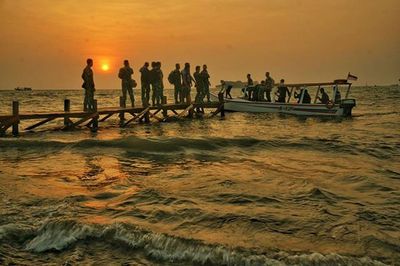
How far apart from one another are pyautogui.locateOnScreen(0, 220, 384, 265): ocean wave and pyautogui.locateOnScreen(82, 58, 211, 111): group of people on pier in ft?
41.1

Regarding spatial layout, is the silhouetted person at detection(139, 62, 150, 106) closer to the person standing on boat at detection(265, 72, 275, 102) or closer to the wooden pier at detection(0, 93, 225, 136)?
the wooden pier at detection(0, 93, 225, 136)

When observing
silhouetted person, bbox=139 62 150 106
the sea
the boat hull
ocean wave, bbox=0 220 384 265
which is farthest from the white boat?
ocean wave, bbox=0 220 384 265

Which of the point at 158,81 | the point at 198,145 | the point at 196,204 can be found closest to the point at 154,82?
the point at 158,81

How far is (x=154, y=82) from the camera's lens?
21547mm

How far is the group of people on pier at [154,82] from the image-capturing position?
60.1ft

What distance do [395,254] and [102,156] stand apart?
9.27 meters

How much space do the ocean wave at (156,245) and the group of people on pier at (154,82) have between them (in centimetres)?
1254

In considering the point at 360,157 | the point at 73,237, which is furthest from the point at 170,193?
the point at 360,157

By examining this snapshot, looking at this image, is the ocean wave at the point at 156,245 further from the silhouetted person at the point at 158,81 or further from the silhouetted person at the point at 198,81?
the silhouetted person at the point at 198,81

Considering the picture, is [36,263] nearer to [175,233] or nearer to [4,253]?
[4,253]

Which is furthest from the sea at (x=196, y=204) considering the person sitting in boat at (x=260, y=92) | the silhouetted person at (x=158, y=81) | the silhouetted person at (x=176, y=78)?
the person sitting in boat at (x=260, y=92)

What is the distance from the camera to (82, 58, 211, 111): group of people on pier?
722 inches

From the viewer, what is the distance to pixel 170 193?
8.13 metres

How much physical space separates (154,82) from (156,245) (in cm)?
1671
